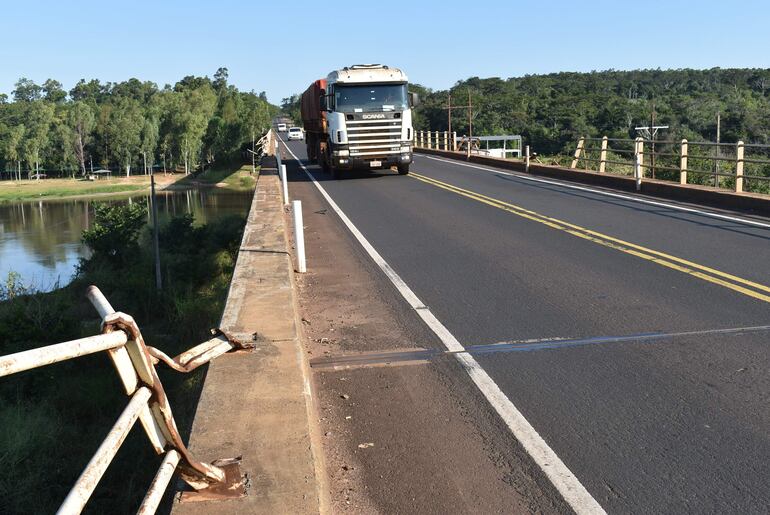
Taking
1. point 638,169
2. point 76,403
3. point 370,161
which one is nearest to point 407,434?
point 76,403

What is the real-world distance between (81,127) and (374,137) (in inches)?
5048

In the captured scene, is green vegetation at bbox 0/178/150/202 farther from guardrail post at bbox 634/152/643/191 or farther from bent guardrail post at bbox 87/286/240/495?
bent guardrail post at bbox 87/286/240/495

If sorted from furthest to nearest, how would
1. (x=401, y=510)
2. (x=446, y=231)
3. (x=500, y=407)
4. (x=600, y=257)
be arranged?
(x=446, y=231) → (x=600, y=257) → (x=500, y=407) → (x=401, y=510)

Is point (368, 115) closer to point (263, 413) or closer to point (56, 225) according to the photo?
point (263, 413)

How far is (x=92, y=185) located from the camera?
124 m

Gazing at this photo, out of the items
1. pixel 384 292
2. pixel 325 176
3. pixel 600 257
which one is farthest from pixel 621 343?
pixel 325 176

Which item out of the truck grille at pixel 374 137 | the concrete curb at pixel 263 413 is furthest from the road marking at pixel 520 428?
the truck grille at pixel 374 137

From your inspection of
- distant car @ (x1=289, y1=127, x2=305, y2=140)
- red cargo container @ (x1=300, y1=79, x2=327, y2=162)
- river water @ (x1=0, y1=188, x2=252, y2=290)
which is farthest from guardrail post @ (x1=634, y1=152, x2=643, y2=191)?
distant car @ (x1=289, y1=127, x2=305, y2=140)

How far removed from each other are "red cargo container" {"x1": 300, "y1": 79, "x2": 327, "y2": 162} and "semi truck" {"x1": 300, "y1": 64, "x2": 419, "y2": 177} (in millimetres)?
1569

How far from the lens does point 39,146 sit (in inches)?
5379

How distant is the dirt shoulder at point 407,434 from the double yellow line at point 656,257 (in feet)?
12.0

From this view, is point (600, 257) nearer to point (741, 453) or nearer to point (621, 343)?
point (621, 343)

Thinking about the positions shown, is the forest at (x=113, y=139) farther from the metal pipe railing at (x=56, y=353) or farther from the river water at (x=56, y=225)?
the metal pipe railing at (x=56, y=353)

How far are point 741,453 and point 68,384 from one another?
915 cm
